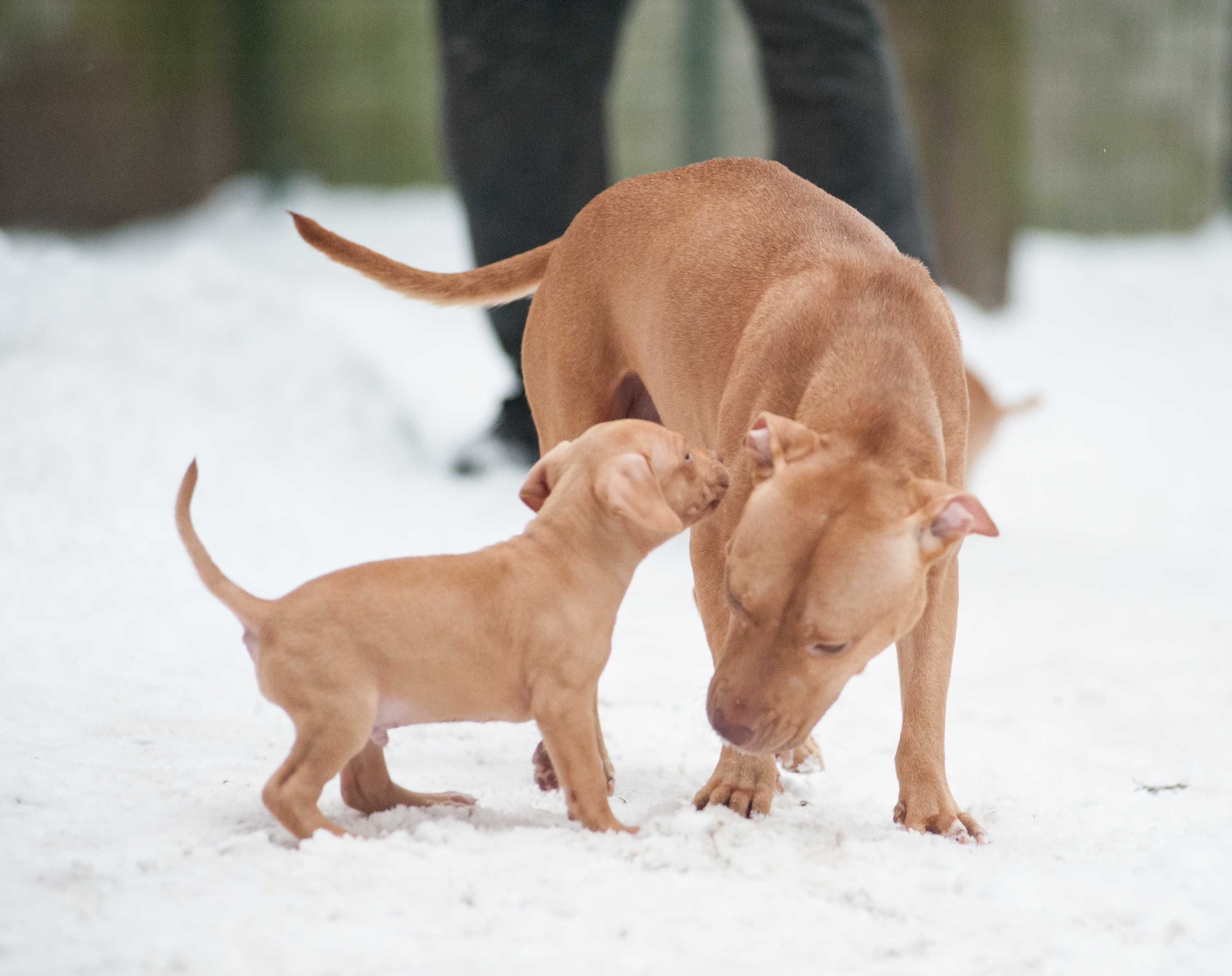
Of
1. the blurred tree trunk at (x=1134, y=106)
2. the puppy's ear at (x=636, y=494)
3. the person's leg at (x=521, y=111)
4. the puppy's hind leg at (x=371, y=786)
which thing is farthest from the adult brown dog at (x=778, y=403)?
the blurred tree trunk at (x=1134, y=106)

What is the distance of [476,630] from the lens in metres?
2.09

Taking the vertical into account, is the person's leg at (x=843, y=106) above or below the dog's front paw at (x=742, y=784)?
above

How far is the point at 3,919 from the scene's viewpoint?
65.2 inches

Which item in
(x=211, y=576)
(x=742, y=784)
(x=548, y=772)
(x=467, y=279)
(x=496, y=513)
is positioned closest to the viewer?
(x=211, y=576)

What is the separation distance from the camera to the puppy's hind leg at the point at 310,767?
1.96 m

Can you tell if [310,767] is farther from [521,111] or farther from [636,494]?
[521,111]

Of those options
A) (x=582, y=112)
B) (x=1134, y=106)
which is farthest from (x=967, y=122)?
(x=582, y=112)

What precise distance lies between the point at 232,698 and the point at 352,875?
1.27 m

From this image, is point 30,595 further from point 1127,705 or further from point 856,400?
point 1127,705

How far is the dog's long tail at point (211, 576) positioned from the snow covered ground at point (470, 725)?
319 mm

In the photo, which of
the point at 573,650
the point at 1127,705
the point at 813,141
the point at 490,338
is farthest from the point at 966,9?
the point at 573,650

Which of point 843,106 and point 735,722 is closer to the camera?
point 735,722

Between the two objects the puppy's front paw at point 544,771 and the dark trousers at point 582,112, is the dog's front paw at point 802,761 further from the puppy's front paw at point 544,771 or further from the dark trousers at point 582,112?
the dark trousers at point 582,112

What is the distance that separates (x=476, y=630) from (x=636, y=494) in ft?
1.07
